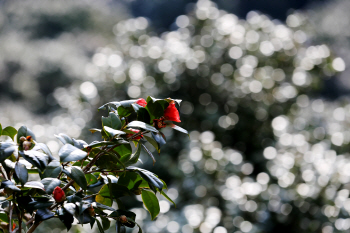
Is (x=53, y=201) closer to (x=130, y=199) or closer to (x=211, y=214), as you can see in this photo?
(x=211, y=214)

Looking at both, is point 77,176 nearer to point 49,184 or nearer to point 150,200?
point 49,184

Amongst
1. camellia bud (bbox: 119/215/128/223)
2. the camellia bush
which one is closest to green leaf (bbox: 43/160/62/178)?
the camellia bush

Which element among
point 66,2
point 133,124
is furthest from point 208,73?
point 66,2

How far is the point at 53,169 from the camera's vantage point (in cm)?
48

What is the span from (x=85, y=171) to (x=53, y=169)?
57mm

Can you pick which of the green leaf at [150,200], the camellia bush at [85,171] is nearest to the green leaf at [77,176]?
the camellia bush at [85,171]

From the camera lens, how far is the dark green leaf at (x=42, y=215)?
45cm

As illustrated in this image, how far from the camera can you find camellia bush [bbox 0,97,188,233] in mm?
448

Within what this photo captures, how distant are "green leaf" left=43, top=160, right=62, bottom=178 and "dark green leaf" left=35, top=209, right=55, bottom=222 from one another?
0.05 metres

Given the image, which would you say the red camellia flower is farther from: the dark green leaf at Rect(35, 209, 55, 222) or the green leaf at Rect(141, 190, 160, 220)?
the green leaf at Rect(141, 190, 160, 220)

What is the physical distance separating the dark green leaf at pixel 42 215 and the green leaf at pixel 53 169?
50 mm

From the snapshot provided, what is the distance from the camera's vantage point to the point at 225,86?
7.02ft

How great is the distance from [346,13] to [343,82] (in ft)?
4.92

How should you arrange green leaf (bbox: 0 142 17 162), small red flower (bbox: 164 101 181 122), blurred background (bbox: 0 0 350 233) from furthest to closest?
blurred background (bbox: 0 0 350 233)
small red flower (bbox: 164 101 181 122)
green leaf (bbox: 0 142 17 162)
